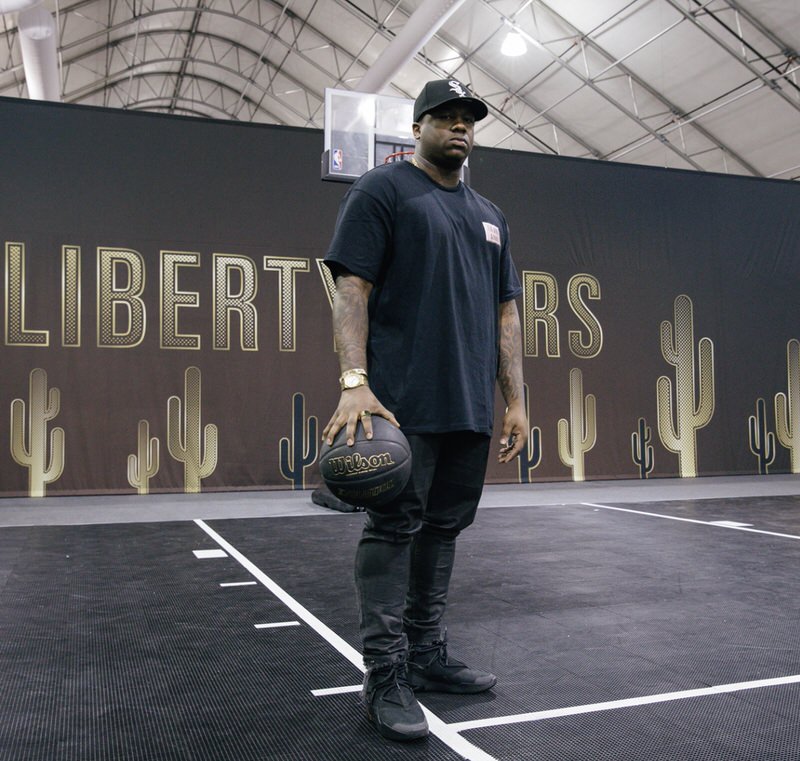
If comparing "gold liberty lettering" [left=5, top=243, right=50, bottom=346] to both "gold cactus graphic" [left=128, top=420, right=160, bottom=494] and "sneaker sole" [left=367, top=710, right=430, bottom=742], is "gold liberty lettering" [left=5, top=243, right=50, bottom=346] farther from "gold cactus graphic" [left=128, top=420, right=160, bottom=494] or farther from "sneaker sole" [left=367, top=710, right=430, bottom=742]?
"sneaker sole" [left=367, top=710, right=430, bottom=742]

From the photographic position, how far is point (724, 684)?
1695mm

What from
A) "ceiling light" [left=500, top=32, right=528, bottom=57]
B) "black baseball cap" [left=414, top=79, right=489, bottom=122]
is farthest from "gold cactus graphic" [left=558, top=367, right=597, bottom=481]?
"black baseball cap" [left=414, top=79, right=489, bottom=122]

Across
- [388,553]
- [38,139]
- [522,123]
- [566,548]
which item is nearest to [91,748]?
[388,553]

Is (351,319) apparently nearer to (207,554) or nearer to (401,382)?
(401,382)

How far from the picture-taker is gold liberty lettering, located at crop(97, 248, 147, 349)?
597cm

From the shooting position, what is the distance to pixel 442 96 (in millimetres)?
1550

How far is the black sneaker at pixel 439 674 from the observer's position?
1.64 metres

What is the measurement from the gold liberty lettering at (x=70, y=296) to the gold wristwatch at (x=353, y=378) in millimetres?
5011

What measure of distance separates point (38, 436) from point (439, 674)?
16.3 feet

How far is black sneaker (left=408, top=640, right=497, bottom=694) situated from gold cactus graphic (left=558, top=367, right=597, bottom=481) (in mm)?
5475

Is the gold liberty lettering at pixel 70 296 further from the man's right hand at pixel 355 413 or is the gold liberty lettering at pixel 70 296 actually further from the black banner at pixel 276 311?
the man's right hand at pixel 355 413

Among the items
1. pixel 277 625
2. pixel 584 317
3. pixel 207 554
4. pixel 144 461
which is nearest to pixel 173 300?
pixel 144 461

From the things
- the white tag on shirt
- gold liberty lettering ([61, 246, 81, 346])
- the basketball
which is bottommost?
the basketball

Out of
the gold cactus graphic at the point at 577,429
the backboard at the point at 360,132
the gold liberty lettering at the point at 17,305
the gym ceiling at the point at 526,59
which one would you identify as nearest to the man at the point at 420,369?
the backboard at the point at 360,132
